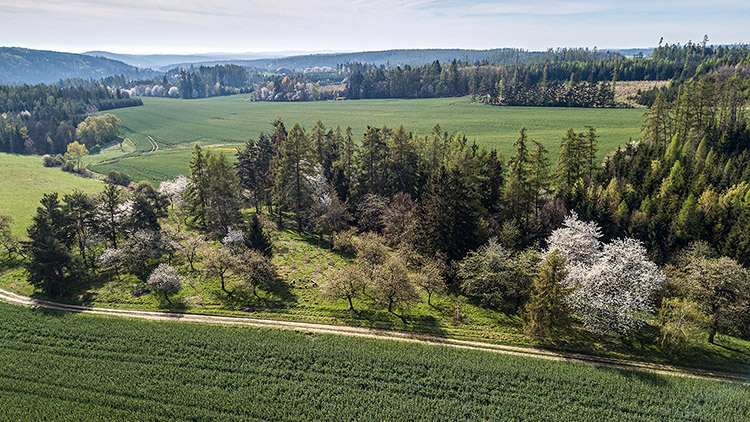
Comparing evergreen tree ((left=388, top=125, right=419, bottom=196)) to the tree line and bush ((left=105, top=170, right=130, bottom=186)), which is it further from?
bush ((left=105, top=170, right=130, bottom=186))

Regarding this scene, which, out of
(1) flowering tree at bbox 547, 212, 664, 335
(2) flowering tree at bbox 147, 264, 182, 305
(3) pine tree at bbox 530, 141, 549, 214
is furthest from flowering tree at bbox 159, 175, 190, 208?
(1) flowering tree at bbox 547, 212, 664, 335

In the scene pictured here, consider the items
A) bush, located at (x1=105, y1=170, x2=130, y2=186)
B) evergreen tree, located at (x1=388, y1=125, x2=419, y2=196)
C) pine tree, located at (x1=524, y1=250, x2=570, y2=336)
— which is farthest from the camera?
bush, located at (x1=105, y1=170, x2=130, y2=186)

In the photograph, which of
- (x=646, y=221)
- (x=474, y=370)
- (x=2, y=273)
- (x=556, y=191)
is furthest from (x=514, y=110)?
(x=2, y=273)

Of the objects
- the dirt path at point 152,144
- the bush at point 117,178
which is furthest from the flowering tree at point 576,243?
the dirt path at point 152,144

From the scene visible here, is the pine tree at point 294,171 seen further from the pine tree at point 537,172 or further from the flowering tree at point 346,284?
the pine tree at point 537,172

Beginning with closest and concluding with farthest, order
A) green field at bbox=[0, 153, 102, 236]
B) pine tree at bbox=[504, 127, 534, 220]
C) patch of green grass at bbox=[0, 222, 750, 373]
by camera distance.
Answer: patch of green grass at bbox=[0, 222, 750, 373] → pine tree at bbox=[504, 127, 534, 220] → green field at bbox=[0, 153, 102, 236]

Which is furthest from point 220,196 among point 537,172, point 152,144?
point 152,144

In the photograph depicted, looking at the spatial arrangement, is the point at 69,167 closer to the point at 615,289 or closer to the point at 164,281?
the point at 164,281

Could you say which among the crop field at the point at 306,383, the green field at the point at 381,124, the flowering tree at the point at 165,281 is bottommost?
the crop field at the point at 306,383
